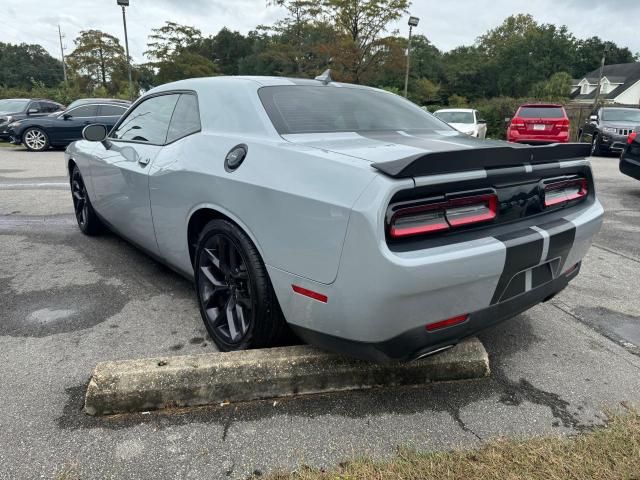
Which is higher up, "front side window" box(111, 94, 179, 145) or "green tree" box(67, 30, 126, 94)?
"green tree" box(67, 30, 126, 94)

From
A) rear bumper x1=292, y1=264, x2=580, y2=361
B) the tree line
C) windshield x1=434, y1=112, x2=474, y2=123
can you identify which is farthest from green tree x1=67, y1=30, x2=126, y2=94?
rear bumper x1=292, y1=264, x2=580, y2=361

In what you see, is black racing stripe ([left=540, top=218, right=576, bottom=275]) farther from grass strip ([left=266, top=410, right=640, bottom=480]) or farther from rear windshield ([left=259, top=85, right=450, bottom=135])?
rear windshield ([left=259, top=85, right=450, bottom=135])

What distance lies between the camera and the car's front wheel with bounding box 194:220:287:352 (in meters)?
2.23

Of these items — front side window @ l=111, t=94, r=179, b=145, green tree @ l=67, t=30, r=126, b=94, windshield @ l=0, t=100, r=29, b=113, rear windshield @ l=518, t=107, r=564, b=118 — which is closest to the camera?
front side window @ l=111, t=94, r=179, b=145

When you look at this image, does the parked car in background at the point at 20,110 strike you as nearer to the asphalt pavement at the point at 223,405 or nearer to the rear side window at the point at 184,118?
the asphalt pavement at the point at 223,405

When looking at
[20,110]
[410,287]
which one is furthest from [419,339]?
[20,110]

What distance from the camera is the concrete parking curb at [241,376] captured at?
2111 mm

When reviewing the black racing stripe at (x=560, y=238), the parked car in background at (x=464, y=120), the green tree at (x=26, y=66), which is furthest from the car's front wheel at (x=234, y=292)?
the green tree at (x=26, y=66)

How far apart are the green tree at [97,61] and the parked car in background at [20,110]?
1229 inches

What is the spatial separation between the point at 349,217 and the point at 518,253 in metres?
0.79

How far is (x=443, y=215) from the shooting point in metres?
1.89

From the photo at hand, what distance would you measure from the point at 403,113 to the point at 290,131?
3.60 feet

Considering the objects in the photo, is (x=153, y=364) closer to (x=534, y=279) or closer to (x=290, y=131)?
(x=290, y=131)

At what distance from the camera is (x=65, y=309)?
10.5 feet
